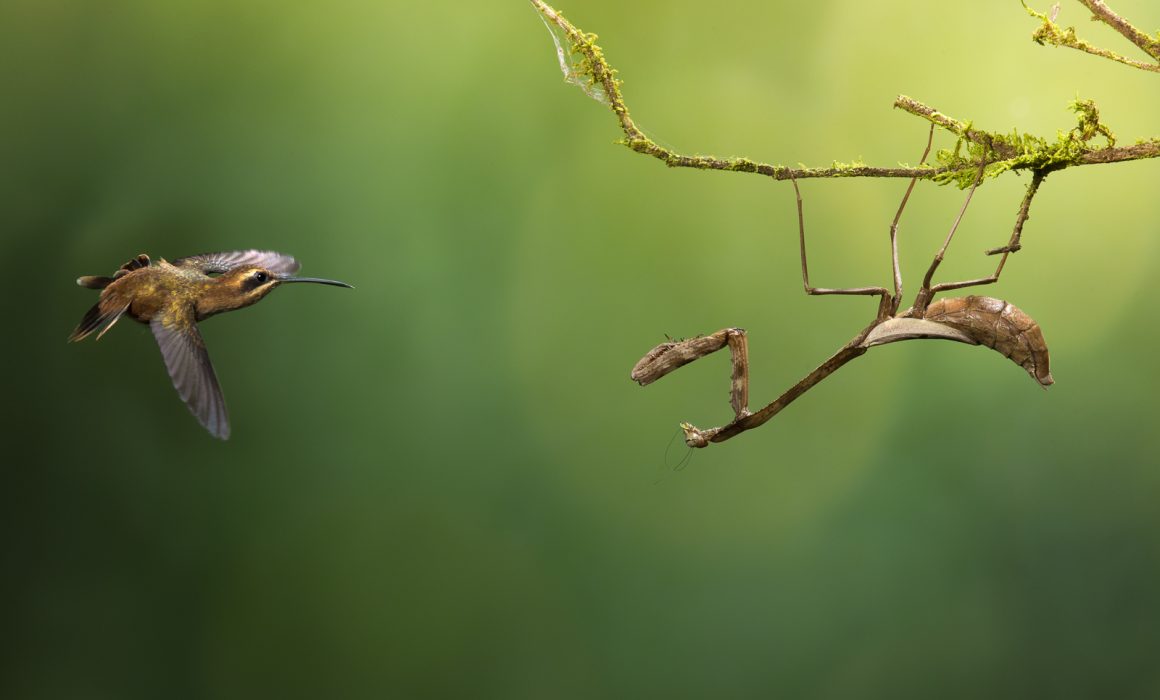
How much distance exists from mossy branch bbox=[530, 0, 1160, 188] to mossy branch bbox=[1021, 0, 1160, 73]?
76 millimetres

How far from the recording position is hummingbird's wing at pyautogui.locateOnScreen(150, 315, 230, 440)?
1.15 m

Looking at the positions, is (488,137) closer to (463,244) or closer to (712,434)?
(463,244)

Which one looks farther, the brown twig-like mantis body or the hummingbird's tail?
the brown twig-like mantis body

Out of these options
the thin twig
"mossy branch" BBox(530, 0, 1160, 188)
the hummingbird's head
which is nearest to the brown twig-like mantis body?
"mossy branch" BBox(530, 0, 1160, 188)

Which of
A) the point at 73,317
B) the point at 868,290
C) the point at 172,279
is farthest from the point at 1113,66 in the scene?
the point at 73,317

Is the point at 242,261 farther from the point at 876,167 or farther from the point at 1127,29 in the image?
the point at 1127,29

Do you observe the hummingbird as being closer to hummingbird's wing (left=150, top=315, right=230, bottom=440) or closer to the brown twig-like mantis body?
hummingbird's wing (left=150, top=315, right=230, bottom=440)

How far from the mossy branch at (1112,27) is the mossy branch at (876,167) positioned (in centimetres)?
8

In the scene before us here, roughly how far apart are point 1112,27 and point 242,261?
1.29 meters

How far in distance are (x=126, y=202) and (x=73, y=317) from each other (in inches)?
10.9

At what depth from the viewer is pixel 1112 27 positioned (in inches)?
45.9

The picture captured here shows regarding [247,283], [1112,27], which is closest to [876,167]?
A: [1112,27]

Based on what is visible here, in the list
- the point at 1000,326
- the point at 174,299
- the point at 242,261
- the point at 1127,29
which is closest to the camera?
the point at 1127,29

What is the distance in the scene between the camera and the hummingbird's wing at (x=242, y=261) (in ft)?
4.68
